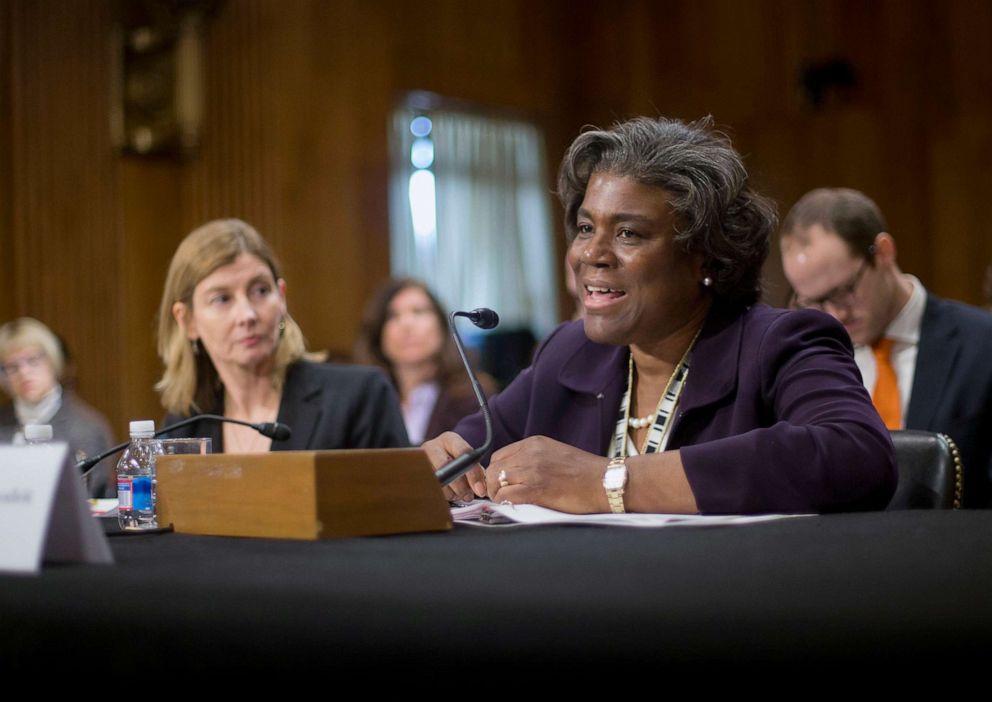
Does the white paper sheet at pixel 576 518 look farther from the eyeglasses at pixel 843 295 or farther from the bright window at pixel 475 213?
the bright window at pixel 475 213

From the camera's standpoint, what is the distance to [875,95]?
7.50m

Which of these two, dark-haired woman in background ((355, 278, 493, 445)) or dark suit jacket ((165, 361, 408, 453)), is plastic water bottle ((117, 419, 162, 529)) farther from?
dark-haired woman in background ((355, 278, 493, 445))

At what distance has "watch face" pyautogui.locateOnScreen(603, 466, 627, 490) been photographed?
156cm

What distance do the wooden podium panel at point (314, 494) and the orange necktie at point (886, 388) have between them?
2.02 m

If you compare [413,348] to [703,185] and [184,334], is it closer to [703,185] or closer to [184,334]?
[184,334]

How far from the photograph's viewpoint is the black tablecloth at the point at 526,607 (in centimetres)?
79

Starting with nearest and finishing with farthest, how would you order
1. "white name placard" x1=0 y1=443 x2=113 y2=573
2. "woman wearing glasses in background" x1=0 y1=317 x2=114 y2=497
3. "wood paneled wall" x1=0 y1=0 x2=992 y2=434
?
"white name placard" x1=0 y1=443 x2=113 y2=573 → "woman wearing glasses in background" x1=0 y1=317 x2=114 y2=497 → "wood paneled wall" x1=0 y1=0 x2=992 y2=434

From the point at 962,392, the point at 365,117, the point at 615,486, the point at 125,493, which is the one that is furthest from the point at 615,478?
the point at 365,117

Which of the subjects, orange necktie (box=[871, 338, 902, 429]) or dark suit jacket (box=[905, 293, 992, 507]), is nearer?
dark suit jacket (box=[905, 293, 992, 507])

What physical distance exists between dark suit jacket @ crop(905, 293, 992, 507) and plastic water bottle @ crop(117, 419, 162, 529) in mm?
1860

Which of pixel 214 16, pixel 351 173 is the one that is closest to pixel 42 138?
pixel 214 16

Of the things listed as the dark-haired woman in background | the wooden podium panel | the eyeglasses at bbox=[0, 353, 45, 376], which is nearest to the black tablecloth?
the wooden podium panel

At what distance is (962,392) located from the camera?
3008 millimetres

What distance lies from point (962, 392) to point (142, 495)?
6.77ft
